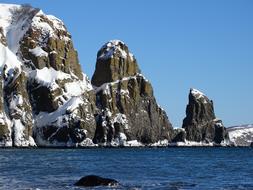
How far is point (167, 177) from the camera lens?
74.1 metres

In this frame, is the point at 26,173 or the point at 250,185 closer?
the point at 250,185

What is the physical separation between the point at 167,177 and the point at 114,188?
17051mm

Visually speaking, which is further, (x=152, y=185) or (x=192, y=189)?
(x=152, y=185)

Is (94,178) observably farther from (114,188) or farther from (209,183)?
(209,183)

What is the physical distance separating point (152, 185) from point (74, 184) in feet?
25.3

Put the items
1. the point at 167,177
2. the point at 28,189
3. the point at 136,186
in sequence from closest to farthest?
the point at 28,189 < the point at 136,186 < the point at 167,177

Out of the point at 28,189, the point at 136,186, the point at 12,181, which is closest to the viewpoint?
the point at 28,189

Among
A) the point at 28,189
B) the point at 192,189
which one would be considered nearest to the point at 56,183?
the point at 28,189

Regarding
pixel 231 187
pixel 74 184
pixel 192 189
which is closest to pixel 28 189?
pixel 74 184

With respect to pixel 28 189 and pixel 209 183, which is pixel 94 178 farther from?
pixel 209 183

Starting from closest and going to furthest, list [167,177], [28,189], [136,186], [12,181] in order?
[28,189] → [136,186] → [12,181] → [167,177]

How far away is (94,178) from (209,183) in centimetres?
1246

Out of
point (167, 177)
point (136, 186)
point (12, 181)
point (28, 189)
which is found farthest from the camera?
point (167, 177)

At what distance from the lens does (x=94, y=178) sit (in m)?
61.4
